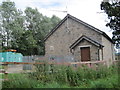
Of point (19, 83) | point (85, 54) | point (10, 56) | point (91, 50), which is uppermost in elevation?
point (91, 50)

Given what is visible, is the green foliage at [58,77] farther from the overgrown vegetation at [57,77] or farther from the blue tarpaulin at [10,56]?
the blue tarpaulin at [10,56]

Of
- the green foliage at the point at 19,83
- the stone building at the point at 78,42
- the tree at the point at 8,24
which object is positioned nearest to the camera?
the green foliage at the point at 19,83

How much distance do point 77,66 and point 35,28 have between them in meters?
3.82

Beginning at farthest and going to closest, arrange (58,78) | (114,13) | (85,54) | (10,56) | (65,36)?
(65,36) < (85,54) < (114,13) < (10,56) < (58,78)

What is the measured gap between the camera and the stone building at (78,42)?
11961 mm

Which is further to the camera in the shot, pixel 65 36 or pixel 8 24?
pixel 65 36

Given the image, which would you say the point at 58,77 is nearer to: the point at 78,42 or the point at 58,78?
the point at 58,78

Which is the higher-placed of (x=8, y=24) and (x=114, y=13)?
(x=114, y=13)

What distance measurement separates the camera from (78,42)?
12227 mm

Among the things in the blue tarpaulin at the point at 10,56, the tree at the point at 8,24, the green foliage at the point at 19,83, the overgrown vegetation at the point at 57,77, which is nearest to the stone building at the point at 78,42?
the blue tarpaulin at the point at 10,56

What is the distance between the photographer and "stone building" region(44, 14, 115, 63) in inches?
471

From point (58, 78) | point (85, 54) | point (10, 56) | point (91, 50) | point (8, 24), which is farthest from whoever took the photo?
point (85, 54)

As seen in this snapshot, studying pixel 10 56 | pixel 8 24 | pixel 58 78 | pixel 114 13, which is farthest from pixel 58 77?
pixel 114 13

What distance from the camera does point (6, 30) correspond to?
507 centimetres
